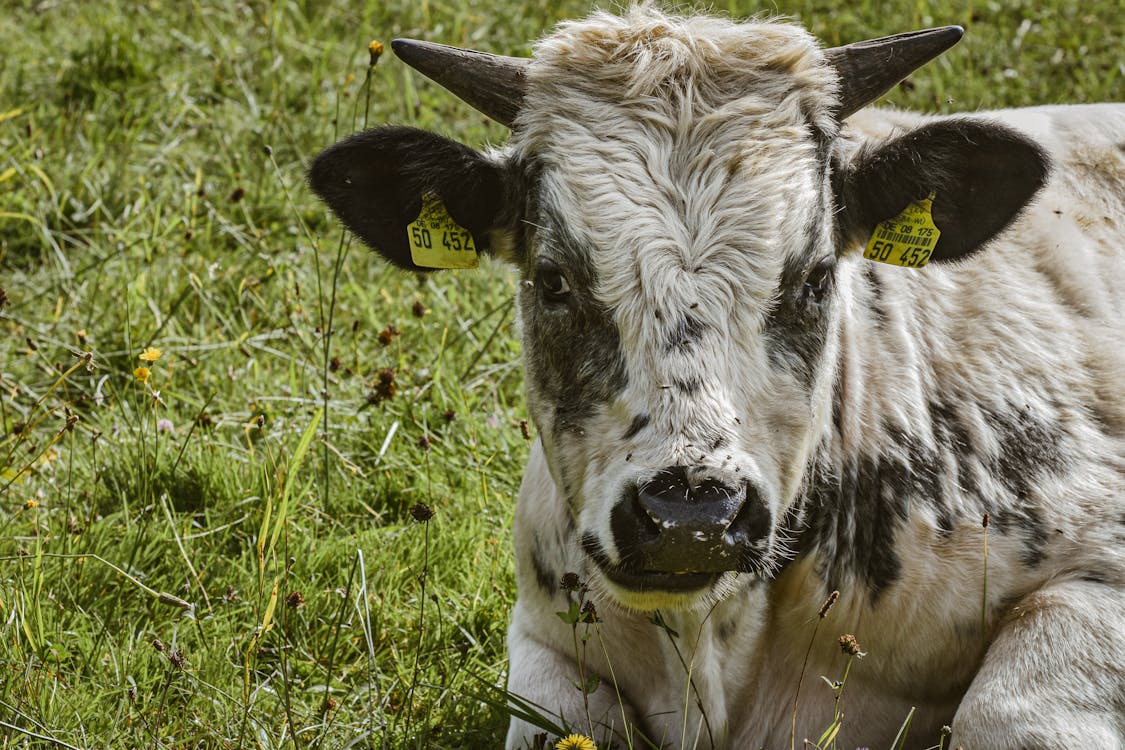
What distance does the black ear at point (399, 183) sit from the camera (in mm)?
4246

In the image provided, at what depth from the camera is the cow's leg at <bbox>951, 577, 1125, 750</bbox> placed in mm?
3973

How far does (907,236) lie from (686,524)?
1.48m

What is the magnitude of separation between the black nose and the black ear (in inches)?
49.1

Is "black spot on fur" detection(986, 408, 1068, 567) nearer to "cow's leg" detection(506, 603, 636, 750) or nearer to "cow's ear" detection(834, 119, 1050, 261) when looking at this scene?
"cow's ear" detection(834, 119, 1050, 261)

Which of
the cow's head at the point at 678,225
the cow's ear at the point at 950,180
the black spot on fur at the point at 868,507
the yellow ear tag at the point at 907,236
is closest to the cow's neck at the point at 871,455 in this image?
the black spot on fur at the point at 868,507

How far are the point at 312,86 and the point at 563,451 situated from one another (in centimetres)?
498

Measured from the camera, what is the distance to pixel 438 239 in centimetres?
443

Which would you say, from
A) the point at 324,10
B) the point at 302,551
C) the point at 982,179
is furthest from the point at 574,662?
the point at 324,10

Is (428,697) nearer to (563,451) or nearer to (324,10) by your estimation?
(563,451)

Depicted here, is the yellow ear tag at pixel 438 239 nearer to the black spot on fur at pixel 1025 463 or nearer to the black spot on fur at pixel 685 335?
the black spot on fur at pixel 685 335

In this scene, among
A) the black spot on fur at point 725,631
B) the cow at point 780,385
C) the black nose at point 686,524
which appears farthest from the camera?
the black spot on fur at point 725,631

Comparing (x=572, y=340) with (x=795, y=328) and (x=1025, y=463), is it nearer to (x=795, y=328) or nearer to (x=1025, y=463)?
(x=795, y=328)

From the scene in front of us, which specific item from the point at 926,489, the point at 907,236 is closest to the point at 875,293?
the point at 907,236

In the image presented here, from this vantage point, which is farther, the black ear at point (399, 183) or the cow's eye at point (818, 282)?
the black ear at point (399, 183)
